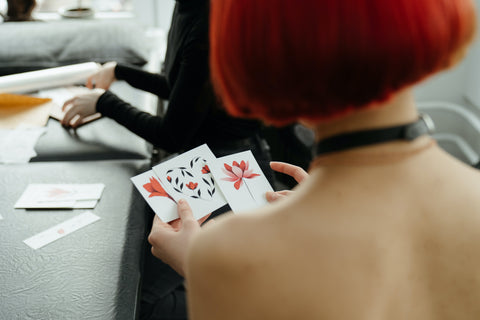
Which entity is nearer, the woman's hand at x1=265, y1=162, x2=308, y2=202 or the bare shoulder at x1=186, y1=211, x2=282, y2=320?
the bare shoulder at x1=186, y1=211, x2=282, y2=320

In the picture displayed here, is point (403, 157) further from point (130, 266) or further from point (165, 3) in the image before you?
point (165, 3)

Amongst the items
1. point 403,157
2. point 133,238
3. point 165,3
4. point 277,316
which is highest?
point 403,157

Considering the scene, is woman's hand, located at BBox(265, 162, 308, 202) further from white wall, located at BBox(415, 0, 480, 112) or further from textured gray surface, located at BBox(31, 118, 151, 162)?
white wall, located at BBox(415, 0, 480, 112)

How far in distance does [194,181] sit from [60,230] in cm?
33

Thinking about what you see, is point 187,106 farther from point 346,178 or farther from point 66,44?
point 66,44

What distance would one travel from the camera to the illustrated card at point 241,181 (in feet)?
3.01

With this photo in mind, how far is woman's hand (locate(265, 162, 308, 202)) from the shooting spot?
85 cm

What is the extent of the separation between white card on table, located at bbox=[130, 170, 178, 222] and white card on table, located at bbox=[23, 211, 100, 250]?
196 millimetres

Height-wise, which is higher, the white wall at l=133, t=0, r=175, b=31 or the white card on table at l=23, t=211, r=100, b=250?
the white wall at l=133, t=0, r=175, b=31

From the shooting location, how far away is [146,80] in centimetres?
165

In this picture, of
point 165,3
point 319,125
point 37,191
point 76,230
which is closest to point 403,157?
point 319,125

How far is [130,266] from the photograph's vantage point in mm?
954

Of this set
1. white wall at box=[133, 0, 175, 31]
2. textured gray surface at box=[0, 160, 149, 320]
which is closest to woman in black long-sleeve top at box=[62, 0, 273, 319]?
textured gray surface at box=[0, 160, 149, 320]

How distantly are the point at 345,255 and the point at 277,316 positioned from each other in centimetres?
9
